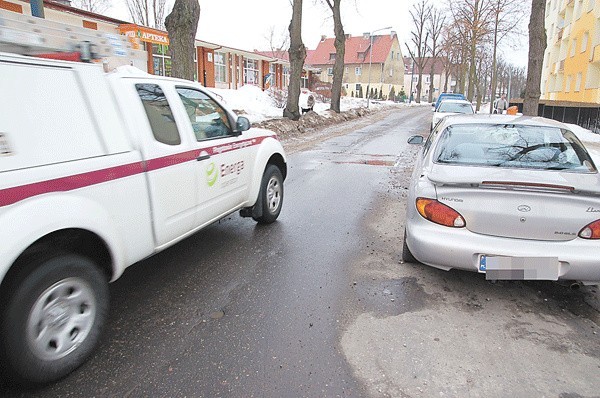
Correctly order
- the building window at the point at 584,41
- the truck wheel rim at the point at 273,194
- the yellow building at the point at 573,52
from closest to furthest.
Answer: the truck wheel rim at the point at 273,194
the yellow building at the point at 573,52
the building window at the point at 584,41

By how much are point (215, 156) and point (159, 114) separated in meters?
0.78

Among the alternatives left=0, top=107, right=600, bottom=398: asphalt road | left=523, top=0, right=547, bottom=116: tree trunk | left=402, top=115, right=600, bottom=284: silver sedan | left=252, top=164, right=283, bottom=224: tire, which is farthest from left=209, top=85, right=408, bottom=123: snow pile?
left=402, top=115, right=600, bottom=284: silver sedan

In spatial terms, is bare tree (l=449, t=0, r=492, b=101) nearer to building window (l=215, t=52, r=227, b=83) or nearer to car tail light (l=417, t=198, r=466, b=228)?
building window (l=215, t=52, r=227, b=83)

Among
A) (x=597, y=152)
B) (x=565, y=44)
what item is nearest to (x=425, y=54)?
(x=565, y=44)

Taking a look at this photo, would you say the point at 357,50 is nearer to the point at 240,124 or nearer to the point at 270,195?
the point at 270,195

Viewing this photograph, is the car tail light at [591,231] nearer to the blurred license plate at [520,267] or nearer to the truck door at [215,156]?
the blurred license plate at [520,267]

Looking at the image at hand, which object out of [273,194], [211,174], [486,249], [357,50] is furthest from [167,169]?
[357,50]

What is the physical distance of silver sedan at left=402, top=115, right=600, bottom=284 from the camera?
3.50m

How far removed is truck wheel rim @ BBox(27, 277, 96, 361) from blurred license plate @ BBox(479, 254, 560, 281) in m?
2.95

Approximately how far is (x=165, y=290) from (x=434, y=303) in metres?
2.35

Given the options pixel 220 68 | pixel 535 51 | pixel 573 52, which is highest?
pixel 573 52

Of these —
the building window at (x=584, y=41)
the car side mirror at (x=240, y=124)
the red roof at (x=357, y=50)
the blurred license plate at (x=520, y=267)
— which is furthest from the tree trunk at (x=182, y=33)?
the red roof at (x=357, y=50)

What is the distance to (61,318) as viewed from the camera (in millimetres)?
2725

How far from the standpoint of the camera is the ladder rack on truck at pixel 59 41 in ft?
9.06
